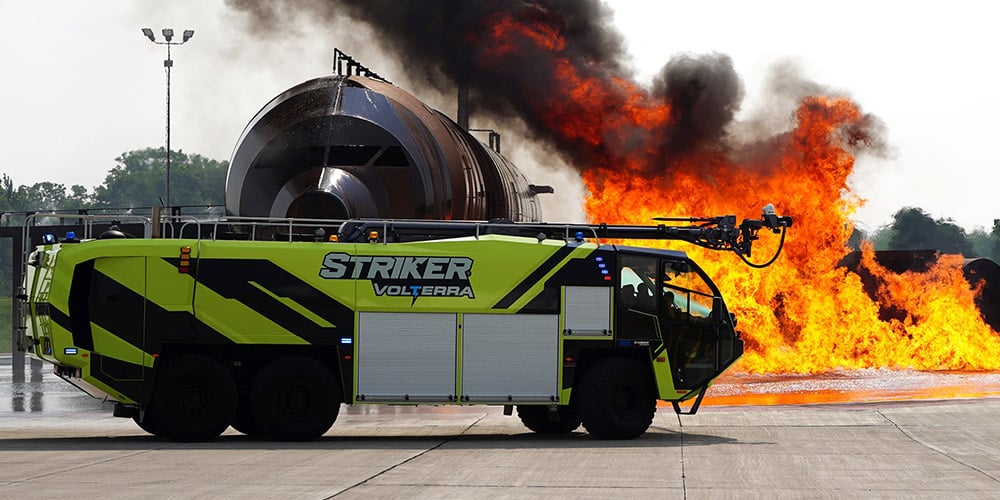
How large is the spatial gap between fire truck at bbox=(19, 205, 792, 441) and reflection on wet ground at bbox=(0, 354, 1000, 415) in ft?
17.8

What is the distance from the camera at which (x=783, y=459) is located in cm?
1459

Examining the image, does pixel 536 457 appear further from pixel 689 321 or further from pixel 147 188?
pixel 147 188

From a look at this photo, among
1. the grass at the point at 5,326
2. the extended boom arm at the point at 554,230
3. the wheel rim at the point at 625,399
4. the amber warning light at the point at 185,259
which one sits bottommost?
the grass at the point at 5,326

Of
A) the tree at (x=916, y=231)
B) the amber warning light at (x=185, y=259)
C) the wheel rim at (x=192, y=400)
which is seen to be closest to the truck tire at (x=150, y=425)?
the wheel rim at (x=192, y=400)

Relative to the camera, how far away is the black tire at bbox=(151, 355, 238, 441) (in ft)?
54.5

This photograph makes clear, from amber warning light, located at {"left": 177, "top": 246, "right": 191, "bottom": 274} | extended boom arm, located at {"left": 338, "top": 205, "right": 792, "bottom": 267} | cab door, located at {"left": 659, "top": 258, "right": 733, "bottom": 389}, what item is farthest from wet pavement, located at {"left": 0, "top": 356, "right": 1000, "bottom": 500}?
extended boom arm, located at {"left": 338, "top": 205, "right": 792, "bottom": 267}

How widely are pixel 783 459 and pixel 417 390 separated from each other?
447 centimetres

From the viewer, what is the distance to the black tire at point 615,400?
17.1m

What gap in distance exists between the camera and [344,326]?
664 inches

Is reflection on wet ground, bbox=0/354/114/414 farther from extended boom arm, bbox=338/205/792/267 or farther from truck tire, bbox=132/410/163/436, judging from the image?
extended boom arm, bbox=338/205/792/267

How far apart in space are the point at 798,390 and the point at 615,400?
9270 mm

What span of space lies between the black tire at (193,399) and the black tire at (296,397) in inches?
13.1

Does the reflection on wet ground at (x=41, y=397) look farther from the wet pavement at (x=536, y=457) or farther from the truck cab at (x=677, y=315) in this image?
the truck cab at (x=677, y=315)

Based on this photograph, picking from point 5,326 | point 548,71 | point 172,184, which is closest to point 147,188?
point 172,184
